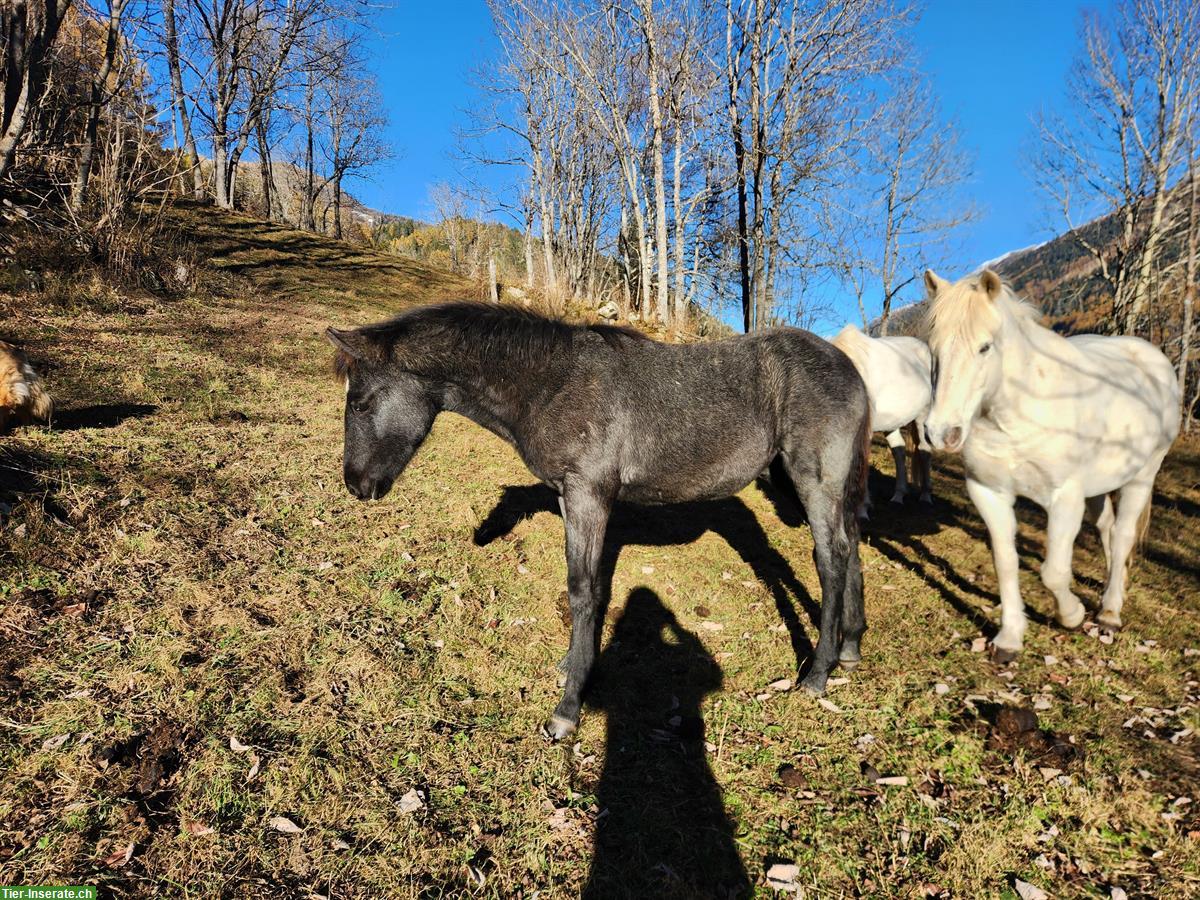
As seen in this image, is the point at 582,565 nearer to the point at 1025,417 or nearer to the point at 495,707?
the point at 495,707

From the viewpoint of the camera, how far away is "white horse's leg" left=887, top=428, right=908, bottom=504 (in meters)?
7.68

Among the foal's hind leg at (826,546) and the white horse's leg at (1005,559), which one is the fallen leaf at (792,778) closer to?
the foal's hind leg at (826,546)

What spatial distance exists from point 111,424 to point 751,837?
7221mm

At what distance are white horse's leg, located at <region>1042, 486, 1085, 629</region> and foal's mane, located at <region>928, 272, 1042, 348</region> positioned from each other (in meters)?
1.32

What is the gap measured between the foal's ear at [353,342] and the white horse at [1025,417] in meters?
3.65

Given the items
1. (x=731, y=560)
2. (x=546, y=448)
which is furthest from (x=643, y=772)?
(x=731, y=560)

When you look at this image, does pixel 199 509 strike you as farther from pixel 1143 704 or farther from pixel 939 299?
pixel 1143 704

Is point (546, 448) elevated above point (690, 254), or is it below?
below

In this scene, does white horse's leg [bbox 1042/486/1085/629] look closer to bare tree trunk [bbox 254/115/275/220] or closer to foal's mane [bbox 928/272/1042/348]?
foal's mane [bbox 928/272/1042/348]

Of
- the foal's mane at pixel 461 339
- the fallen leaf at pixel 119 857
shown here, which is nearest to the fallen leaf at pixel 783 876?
the fallen leaf at pixel 119 857

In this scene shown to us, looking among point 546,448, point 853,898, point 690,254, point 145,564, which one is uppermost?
point 690,254

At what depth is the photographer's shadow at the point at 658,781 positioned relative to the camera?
7.39 ft

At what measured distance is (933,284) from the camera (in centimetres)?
372

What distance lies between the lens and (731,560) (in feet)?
18.2
